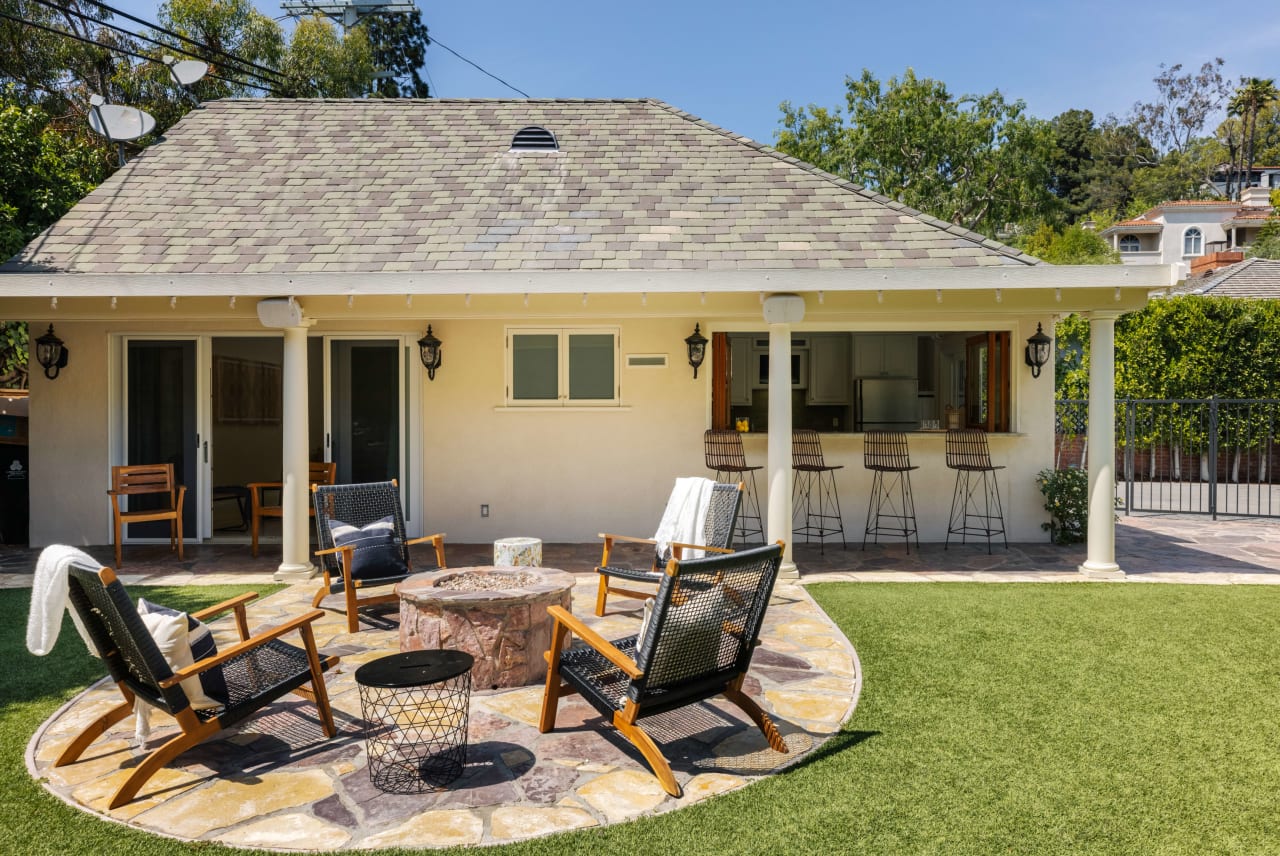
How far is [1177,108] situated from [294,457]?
5749cm

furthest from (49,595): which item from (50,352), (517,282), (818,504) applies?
(818,504)

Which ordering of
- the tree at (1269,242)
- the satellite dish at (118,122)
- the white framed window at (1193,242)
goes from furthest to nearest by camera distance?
1. the white framed window at (1193,242)
2. the tree at (1269,242)
3. the satellite dish at (118,122)

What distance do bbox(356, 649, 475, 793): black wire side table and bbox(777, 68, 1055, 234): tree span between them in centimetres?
2392

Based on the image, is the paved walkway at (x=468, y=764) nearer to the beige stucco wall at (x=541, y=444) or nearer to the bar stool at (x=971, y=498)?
the beige stucco wall at (x=541, y=444)

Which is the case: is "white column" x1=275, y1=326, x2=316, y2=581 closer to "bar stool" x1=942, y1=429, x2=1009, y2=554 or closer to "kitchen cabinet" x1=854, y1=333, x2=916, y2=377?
"bar stool" x1=942, y1=429, x2=1009, y2=554

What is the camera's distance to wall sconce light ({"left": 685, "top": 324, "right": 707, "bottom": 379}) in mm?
8984

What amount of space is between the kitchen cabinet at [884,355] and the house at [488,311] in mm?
1913

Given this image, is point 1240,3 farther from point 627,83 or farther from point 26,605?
point 26,605

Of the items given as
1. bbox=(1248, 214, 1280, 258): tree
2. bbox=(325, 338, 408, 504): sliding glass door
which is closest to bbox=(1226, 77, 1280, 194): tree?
bbox=(1248, 214, 1280, 258): tree

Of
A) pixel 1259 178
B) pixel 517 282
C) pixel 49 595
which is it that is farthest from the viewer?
pixel 1259 178

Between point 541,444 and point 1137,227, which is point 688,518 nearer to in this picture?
point 541,444

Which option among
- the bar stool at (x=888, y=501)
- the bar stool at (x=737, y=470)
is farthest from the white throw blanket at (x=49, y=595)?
the bar stool at (x=888, y=501)

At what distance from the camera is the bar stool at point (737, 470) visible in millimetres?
8859

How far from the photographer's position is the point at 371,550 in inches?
228
